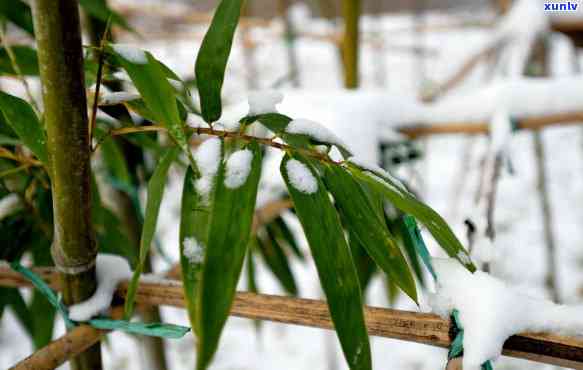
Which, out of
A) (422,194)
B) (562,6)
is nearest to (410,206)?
(562,6)

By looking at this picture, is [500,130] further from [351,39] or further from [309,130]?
[309,130]

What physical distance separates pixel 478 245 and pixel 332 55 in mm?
2564

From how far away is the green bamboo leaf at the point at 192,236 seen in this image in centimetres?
25

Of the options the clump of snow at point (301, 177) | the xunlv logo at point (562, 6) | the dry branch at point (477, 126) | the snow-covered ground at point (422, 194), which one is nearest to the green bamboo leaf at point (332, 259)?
the clump of snow at point (301, 177)

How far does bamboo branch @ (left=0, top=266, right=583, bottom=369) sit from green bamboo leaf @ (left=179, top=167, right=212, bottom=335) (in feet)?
0.29

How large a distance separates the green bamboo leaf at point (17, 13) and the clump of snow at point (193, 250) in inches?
11.9

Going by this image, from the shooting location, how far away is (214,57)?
30 centimetres

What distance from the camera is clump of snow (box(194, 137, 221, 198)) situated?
0.27m

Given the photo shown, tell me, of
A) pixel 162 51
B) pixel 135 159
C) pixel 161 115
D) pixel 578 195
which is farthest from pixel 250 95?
pixel 162 51

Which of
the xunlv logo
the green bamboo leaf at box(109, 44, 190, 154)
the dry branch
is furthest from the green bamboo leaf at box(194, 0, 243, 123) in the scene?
the xunlv logo

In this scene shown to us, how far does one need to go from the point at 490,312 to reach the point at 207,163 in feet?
0.56

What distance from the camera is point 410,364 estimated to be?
143 centimetres

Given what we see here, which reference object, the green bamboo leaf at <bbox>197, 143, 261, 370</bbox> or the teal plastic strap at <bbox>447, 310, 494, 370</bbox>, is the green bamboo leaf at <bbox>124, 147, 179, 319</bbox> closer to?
the green bamboo leaf at <bbox>197, 143, 261, 370</bbox>

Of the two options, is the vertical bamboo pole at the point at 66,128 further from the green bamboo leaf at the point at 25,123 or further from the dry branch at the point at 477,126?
the dry branch at the point at 477,126
